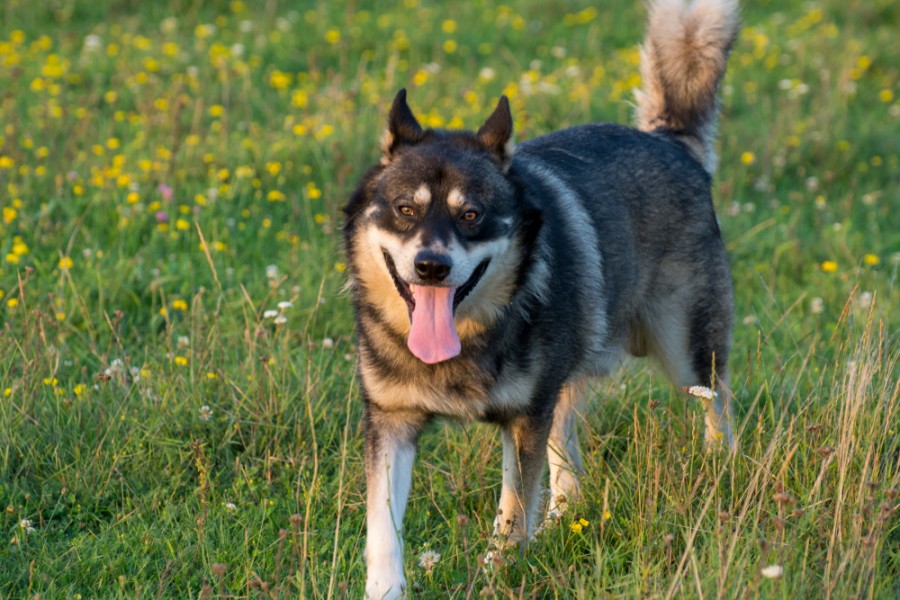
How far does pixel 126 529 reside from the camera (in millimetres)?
3863

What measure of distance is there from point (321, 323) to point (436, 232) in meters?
2.00

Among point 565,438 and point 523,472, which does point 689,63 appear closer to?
point 565,438

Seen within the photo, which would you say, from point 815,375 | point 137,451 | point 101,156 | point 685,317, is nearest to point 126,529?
point 137,451

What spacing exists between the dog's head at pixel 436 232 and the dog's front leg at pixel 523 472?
1.30 ft

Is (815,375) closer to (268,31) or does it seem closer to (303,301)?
(303,301)

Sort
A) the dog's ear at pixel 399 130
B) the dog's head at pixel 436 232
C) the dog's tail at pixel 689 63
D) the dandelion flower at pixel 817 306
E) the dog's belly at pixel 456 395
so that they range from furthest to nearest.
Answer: the dandelion flower at pixel 817 306 < the dog's tail at pixel 689 63 < the dog's ear at pixel 399 130 < the dog's belly at pixel 456 395 < the dog's head at pixel 436 232

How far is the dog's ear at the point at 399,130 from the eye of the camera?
3807 millimetres

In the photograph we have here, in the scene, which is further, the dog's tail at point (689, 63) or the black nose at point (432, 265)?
the dog's tail at point (689, 63)

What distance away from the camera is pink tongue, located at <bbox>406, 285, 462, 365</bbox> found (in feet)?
11.7

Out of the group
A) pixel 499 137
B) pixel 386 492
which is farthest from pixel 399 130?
pixel 386 492

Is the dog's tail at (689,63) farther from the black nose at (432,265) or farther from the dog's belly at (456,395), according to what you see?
the black nose at (432,265)

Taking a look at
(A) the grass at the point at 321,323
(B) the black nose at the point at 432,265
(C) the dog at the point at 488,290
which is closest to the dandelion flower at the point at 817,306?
(A) the grass at the point at 321,323

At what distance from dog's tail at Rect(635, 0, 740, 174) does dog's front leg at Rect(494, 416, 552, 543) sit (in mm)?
1793

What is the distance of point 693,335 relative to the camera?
466cm
